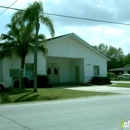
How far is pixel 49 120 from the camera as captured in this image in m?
8.66

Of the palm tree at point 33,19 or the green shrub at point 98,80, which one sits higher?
the palm tree at point 33,19

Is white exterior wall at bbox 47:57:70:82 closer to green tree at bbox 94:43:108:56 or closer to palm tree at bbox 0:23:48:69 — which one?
palm tree at bbox 0:23:48:69

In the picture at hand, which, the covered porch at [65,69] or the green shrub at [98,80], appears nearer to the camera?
the green shrub at [98,80]

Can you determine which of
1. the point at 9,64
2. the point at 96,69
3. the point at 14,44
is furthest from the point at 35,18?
the point at 96,69

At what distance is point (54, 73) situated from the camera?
3198 centimetres

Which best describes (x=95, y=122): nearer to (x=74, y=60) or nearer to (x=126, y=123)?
(x=126, y=123)

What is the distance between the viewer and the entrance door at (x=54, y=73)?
3170cm

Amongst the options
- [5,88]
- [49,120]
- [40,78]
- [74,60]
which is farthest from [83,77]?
[49,120]

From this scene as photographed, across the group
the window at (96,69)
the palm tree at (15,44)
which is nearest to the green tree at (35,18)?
the palm tree at (15,44)

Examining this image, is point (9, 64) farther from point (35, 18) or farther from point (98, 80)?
point (98, 80)

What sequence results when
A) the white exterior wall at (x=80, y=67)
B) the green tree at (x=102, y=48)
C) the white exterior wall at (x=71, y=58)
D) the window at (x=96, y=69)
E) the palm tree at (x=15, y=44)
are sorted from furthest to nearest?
1. the green tree at (x=102, y=48)
2. the window at (x=96, y=69)
3. the white exterior wall at (x=80, y=67)
4. the white exterior wall at (x=71, y=58)
5. the palm tree at (x=15, y=44)
